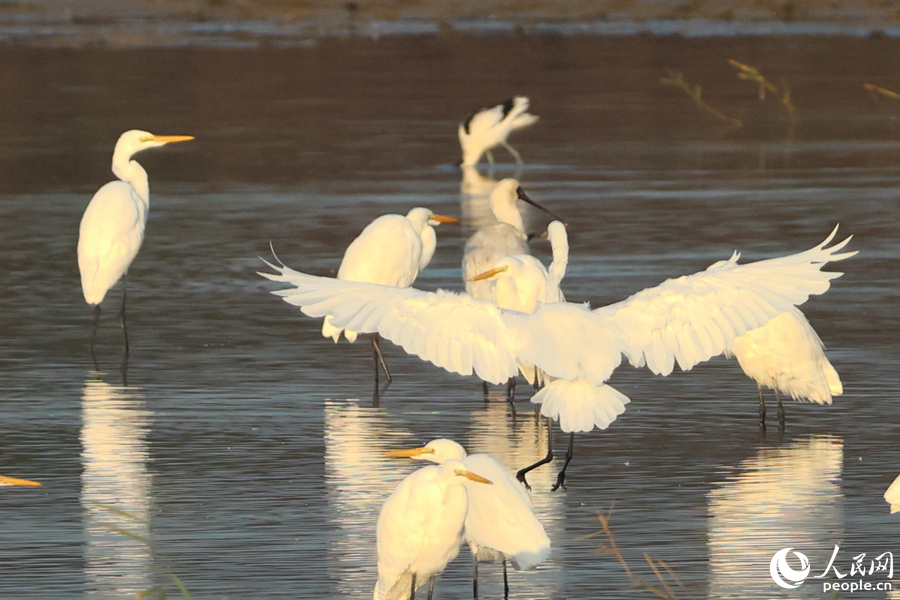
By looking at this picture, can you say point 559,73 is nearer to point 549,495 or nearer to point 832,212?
point 832,212

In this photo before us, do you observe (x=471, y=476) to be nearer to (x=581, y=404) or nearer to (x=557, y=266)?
(x=581, y=404)

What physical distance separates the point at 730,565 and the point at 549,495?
4.56 ft

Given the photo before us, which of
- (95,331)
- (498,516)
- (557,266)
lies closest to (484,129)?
(95,331)

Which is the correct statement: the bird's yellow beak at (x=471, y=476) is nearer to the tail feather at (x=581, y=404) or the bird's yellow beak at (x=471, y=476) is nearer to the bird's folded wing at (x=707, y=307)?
the tail feather at (x=581, y=404)

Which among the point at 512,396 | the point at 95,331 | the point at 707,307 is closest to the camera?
the point at 707,307

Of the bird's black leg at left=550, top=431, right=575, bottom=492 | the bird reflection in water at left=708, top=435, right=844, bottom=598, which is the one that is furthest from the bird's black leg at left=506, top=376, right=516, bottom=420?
the bird reflection in water at left=708, top=435, right=844, bottom=598

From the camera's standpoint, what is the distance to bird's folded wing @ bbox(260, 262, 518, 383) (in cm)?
806

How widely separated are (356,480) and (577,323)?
49.4 inches

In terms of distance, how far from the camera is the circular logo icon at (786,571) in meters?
6.92

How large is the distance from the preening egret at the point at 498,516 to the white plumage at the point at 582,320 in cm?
123

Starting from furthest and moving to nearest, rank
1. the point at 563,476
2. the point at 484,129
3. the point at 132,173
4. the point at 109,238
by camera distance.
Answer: the point at 484,129, the point at 132,173, the point at 109,238, the point at 563,476

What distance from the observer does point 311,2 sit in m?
47.5

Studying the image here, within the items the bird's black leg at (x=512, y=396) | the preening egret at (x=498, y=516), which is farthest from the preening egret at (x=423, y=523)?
the bird's black leg at (x=512, y=396)

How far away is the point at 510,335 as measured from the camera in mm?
8117
